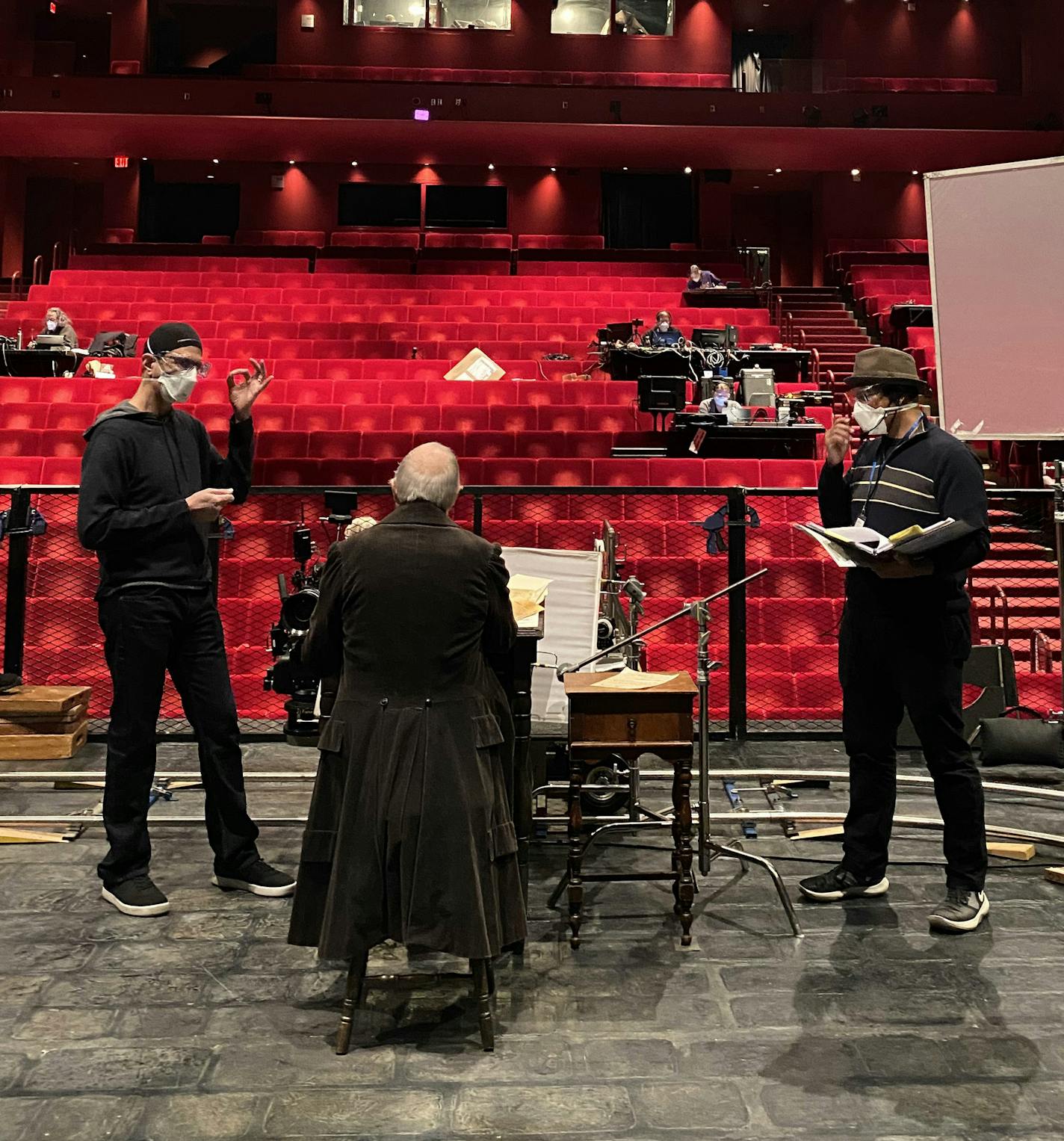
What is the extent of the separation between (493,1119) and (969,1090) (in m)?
0.83

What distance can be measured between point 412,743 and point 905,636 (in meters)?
1.31

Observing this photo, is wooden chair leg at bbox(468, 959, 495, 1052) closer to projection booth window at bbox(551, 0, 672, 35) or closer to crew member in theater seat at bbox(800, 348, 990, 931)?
crew member in theater seat at bbox(800, 348, 990, 931)

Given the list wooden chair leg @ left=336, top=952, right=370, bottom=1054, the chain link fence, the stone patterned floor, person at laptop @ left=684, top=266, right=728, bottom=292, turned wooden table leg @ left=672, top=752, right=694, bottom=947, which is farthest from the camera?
person at laptop @ left=684, top=266, right=728, bottom=292

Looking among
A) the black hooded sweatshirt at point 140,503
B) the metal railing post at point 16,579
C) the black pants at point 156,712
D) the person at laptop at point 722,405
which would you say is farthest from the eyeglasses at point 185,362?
the person at laptop at point 722,405

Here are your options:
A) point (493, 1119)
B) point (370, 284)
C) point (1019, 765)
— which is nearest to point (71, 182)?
point (370, 284)

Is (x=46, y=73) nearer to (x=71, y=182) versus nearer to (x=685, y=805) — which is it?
(x=71, y=182)

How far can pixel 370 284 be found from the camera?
13.3 metres

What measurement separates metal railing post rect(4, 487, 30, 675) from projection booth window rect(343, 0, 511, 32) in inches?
559

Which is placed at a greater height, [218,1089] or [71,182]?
[71,182]

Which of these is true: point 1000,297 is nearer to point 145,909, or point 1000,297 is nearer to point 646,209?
point 145,909

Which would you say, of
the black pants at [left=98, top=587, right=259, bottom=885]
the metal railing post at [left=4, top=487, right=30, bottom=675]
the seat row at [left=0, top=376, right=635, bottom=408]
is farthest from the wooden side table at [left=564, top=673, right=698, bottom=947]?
the seat row at [left=0, top=376, right=635, bottom=408]

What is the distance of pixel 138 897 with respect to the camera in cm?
278

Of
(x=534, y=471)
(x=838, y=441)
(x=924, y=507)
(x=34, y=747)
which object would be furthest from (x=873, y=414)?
(x=534, y=471)

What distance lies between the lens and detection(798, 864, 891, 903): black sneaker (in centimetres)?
289
